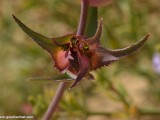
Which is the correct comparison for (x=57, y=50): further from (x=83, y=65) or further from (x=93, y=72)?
(x=93, y=72)

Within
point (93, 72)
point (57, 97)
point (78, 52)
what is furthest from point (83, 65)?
point (93, 72)

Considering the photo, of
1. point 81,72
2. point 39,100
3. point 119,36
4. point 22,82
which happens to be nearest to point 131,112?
point 39,100

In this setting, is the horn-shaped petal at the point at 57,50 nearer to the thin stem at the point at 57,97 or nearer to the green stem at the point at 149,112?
the thin stem at the point at 57,97

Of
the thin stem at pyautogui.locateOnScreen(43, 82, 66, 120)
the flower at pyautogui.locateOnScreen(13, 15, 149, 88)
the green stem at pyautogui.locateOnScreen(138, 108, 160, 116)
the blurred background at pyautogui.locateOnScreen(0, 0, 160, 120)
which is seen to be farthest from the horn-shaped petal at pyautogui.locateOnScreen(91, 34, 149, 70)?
the green stem at pyautogui.locateOnScreen(138, 108, 160, 116)

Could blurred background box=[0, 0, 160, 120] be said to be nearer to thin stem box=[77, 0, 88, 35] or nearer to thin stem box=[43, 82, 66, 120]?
thin stem box=[43, 82, 66, 120]

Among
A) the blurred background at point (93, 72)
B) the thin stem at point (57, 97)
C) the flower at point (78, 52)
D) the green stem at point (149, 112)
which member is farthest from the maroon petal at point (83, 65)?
the green stem at point (149, 112)

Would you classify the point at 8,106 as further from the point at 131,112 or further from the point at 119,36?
the point at 131,112
